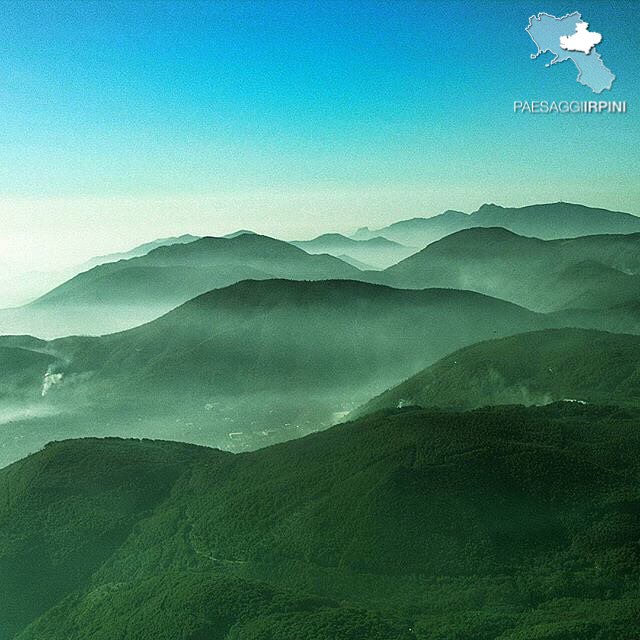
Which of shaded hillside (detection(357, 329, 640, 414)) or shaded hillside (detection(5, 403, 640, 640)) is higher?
shaded hillside (detection(357, 329, 640, 414))

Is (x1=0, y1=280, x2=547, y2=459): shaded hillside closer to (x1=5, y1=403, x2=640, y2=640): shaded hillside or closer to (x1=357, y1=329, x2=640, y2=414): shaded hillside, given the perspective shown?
(x1=357, y1=329, x2=640, y2=414): shaded hillside

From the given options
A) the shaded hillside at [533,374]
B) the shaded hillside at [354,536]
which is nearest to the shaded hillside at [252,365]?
the shaded hillside at [533,374]

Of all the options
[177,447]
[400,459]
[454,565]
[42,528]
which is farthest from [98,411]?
[454,565]

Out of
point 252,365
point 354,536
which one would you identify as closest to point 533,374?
point 354,536

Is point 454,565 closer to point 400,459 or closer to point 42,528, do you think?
point 400,459

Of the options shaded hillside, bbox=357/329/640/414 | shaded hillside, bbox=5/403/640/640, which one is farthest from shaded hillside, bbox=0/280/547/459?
shaded hillside, bbox=5/403/640/640
